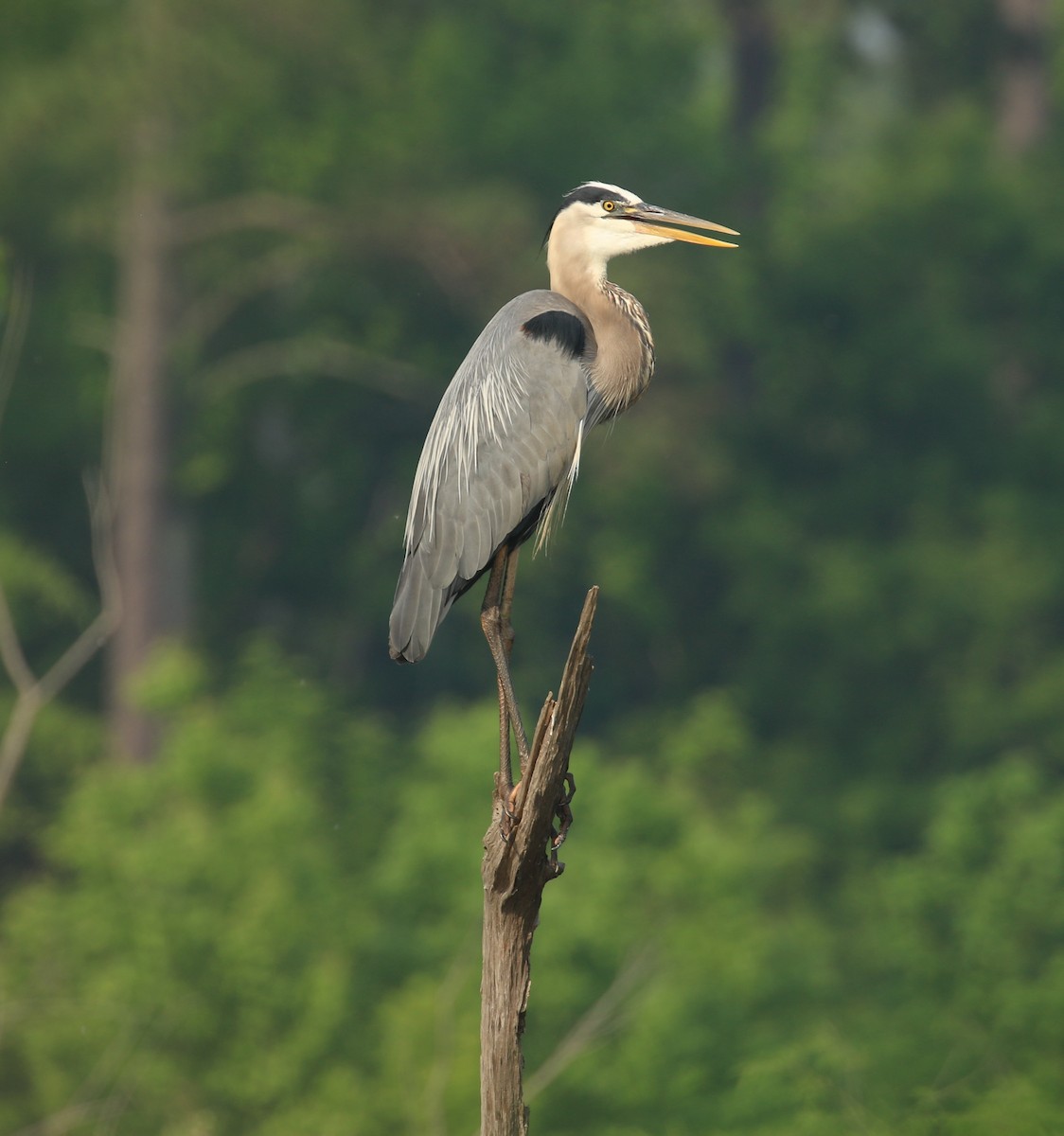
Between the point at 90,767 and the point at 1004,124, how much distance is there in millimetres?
12292

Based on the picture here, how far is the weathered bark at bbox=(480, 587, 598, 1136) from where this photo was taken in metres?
4.95

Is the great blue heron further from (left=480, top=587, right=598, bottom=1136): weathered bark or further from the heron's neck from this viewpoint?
(left=480, top=587, right=598, bottom=1136): weathered bark

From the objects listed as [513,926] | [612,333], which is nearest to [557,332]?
[612,333]

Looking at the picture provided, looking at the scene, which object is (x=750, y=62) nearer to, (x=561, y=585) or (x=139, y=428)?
(x=561, y=585)

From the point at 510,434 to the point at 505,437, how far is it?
0.02 m

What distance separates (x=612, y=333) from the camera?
20.5 feet

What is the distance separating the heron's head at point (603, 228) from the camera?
21.1ft

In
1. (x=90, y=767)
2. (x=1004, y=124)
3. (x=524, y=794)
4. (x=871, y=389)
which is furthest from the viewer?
(x=1004, y=124)

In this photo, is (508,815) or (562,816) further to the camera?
(562,816)

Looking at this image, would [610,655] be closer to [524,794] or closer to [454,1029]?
[454,1029]

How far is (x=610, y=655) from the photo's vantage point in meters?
20.6

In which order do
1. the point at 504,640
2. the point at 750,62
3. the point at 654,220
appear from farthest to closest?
the point at 750,62 < the point at 654,220 < the point at 504,640

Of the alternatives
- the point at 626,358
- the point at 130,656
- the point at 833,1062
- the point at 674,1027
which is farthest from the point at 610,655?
the point at 626,358

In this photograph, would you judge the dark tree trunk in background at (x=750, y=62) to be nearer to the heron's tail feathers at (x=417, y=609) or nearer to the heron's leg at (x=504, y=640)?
the heron's leg at (x=504, y=640)
